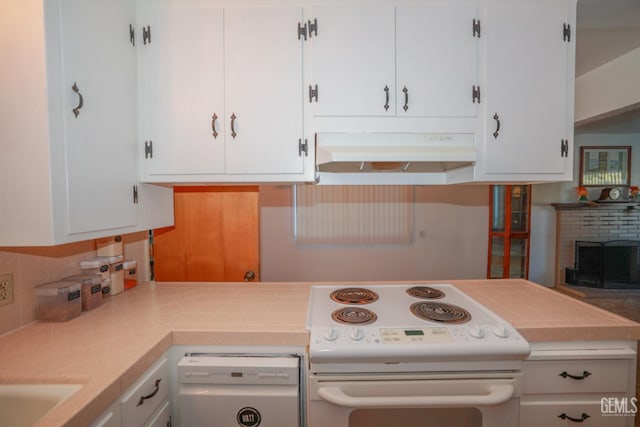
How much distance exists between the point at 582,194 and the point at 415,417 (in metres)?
5.20

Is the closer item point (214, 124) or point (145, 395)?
point (145, 395)

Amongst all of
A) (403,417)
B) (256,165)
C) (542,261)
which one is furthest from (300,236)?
(542,261)

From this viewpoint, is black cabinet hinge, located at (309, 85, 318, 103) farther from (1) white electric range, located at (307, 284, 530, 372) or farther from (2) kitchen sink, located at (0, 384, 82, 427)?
(2) kitchen sink, located at (0, 384, 82, 427)

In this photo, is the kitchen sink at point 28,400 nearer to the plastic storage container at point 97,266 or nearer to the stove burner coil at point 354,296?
the plastic storage container at point 97,266

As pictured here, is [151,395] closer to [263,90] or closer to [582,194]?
[263,90]

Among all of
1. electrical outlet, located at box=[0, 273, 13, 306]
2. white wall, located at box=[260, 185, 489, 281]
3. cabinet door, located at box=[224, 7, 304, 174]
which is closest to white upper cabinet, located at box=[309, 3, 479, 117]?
cabinet door, located at box=[224, 7, 304, 174]

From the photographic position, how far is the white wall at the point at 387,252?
432cm

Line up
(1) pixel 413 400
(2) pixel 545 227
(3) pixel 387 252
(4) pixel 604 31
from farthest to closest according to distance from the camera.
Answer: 1. (2) pixel 545 227
2. (3) pixel 387 252
3. (4) pixel 604 31
4. (1) pixel 413 400

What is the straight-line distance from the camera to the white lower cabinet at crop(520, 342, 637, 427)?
1221 millimetres

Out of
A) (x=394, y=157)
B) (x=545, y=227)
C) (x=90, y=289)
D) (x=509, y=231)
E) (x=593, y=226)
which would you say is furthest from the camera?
(x=545, y=227)

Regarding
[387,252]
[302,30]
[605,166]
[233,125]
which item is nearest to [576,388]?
[233,125]

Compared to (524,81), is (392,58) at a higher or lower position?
higher

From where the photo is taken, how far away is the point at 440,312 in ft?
4.54

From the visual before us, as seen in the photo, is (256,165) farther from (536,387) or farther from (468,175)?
(536,387)
